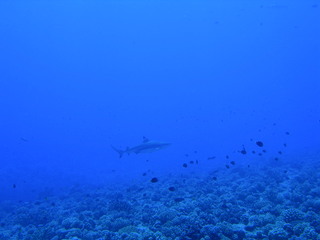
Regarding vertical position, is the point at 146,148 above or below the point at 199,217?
above

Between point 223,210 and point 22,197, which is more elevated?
point 223,210

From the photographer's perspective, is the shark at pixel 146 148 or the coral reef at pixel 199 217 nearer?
the coral reef at pixel 199 217

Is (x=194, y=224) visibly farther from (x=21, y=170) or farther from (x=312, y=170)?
(x=21, y=170)

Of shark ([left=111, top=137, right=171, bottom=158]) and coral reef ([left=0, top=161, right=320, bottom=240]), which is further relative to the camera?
shark ([left=111, top=137, right=171, bottom=158])

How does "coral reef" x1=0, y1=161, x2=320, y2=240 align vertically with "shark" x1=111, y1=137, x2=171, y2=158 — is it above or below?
below

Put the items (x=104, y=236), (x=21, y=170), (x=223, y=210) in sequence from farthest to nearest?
1. (x=21, y=170)
2. (x=223, y=210)
3. (x=104, y=236)

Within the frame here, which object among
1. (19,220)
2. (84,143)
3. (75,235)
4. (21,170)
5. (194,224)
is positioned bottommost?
(84,143)

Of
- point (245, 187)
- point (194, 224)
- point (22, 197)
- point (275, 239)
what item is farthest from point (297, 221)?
point (22, 197)

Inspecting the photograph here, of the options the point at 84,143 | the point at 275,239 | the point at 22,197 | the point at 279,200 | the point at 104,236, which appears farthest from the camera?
the point at 84,143

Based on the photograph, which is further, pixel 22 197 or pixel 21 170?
pixel 21 170

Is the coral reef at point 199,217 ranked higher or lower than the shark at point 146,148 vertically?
lower

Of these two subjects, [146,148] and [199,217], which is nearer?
[199,217]

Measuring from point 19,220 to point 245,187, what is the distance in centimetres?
1389

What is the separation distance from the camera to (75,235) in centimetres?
1259
